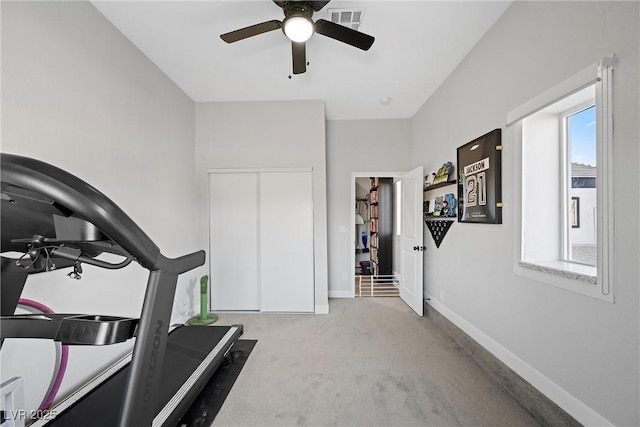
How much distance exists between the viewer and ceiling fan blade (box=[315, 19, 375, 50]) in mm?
1852

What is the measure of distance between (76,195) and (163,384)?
56.6 inches

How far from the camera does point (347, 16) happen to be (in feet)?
6.93

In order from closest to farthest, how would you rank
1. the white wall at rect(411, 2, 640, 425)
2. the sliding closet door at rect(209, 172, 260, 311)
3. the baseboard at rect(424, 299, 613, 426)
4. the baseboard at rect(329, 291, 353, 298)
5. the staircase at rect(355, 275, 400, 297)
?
the white wall at rect(411, 2, 640, 425) < the baseboard at rect(424, 299, 613, 426) < the sliding closet door at rect(209, 172, 260, 311) < the baseboard at rect(329, 291, 353, 298) < the staircase at rect(355, 275, 400, 297)

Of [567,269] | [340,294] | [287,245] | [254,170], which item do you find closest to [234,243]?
[287,245]

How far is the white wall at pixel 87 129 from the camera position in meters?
1.54

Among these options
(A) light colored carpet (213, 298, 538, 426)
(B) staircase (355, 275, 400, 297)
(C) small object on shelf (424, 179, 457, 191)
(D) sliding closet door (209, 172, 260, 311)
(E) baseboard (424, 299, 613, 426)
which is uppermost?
(C) small object on shelf (424, 179, 457, 191)

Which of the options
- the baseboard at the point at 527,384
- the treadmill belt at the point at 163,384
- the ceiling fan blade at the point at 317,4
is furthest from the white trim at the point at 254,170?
the baseboard at the point at 527,384

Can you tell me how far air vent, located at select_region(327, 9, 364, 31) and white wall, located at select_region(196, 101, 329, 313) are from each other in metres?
1.48

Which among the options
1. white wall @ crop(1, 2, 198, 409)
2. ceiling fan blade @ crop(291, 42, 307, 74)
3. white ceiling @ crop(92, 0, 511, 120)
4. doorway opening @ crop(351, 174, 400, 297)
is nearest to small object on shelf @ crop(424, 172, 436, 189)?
white ceiling @ crop(92, 0, 511, 120)

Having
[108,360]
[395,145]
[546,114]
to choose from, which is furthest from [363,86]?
[108,360]

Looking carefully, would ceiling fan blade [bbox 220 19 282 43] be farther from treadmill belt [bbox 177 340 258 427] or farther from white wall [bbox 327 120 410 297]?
white wall [bbox 327 120 410 297]

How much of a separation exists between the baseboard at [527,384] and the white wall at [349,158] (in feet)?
6.70

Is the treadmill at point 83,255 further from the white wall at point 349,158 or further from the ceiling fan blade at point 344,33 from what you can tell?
the white wall at point 349,158

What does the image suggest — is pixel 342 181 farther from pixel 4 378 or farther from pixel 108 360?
pixel 4 378
